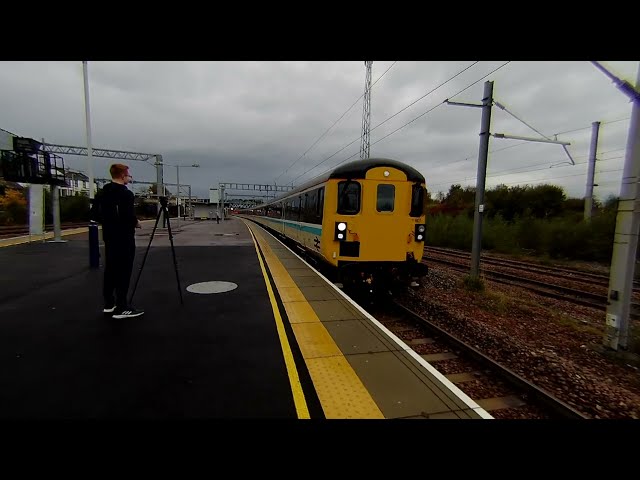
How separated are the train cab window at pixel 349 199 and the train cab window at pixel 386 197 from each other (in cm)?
52

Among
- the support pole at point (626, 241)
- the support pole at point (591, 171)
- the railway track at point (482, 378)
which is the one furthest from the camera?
the support pole at point (591, 171)

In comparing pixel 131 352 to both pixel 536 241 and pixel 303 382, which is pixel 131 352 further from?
pixel 536 241

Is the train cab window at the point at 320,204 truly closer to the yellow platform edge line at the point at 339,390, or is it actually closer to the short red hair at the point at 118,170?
the short red hair at the point at 118,170

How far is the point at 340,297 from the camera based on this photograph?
5.68 m

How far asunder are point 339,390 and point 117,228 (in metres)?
3.67

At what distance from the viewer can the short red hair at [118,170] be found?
403cm

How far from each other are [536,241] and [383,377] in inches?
807

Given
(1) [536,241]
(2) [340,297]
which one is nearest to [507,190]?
(1) [536,241]

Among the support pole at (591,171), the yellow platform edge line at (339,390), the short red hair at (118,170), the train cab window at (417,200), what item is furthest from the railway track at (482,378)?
the support pole at (591,171)

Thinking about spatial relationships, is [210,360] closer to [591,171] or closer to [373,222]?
[373,222]

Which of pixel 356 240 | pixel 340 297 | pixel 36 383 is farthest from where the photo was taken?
pixel 356 240

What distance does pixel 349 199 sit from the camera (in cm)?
682

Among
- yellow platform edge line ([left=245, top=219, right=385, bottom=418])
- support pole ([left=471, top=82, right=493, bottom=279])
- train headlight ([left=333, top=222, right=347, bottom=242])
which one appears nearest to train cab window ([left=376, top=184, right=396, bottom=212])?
train headlight ([left=333, top=222, right=347, bottom=242])

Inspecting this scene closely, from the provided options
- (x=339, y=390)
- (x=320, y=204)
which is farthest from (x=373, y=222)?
(x=339, y=390)
